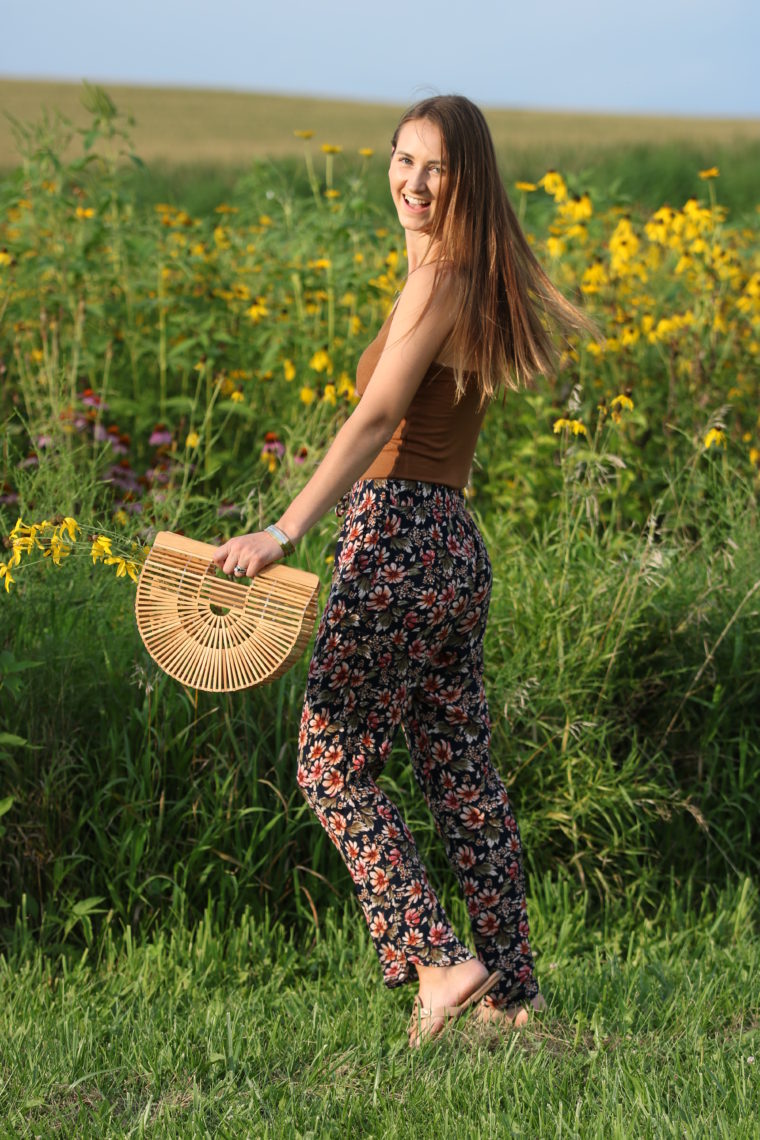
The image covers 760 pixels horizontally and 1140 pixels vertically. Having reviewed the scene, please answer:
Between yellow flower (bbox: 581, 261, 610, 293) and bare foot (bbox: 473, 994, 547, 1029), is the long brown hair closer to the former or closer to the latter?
bare foot (bbox: 473, 994, 547, 1029)

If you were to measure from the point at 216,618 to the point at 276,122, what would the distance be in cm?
3575

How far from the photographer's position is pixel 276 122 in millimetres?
36031

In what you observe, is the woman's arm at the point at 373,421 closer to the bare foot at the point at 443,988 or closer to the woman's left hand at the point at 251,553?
the woman's left hand at the point at 251,553

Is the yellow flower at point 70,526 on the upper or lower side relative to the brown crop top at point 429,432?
lower

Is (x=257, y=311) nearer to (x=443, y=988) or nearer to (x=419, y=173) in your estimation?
(x=419, y=173)

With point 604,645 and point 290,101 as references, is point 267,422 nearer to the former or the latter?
point 604,645

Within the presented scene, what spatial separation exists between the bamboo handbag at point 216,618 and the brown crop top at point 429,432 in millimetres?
270

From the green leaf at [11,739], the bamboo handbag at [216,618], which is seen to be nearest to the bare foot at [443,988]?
the bamboo handbag at [216,618]

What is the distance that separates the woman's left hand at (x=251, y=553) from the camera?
228cm

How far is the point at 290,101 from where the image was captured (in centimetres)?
4219

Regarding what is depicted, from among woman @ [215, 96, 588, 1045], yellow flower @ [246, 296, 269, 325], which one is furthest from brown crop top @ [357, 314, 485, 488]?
yellow flower @ [246, 296, 269, 325]

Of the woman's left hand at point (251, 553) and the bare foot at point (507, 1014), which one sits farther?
the bare foot at point (507, 1014)

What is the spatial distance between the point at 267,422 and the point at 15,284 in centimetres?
99

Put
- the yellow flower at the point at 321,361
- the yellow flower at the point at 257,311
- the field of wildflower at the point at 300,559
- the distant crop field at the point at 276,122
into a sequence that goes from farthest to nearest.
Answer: the distant crop field at the point at 276,122
the yellow flower at the point at 257,311
the yellow flower at the point at 321,361
the field of wildflower at the point at 300,559
